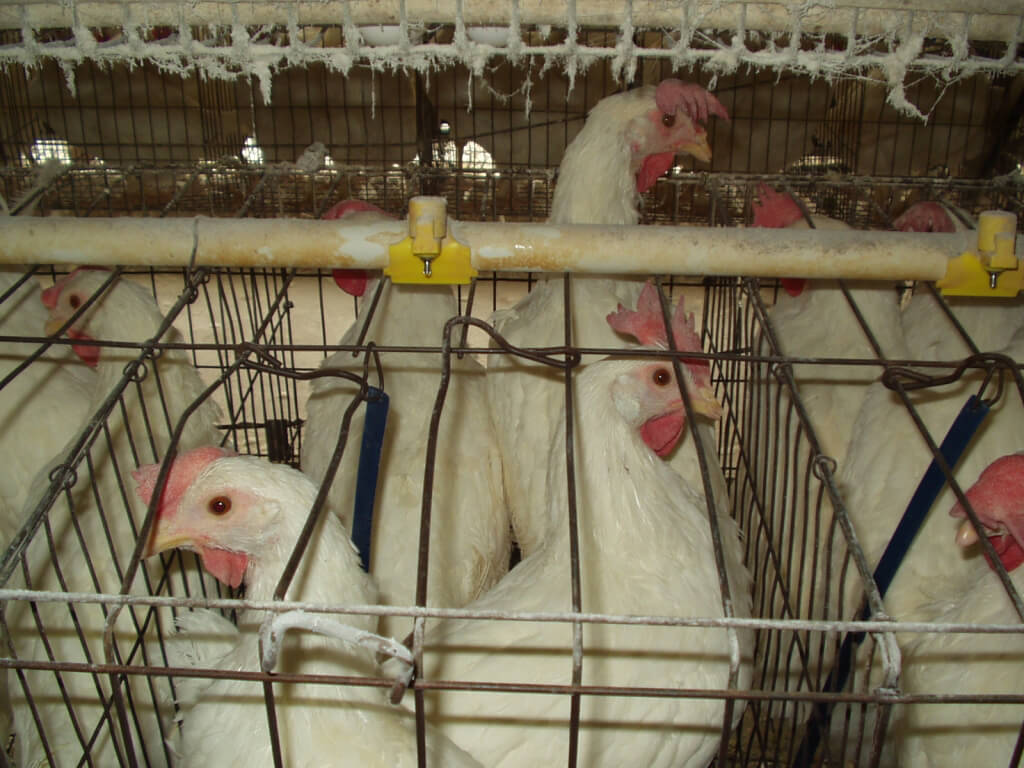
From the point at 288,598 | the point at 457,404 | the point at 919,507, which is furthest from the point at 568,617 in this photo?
the point at 457,404

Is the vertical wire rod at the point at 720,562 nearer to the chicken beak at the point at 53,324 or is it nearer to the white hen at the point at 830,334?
the white hen at the point at 830,334

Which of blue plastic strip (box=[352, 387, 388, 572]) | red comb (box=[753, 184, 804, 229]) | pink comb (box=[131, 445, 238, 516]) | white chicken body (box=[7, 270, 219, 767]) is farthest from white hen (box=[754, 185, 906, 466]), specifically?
white chicken body (box=[7, 270, 219, 767])

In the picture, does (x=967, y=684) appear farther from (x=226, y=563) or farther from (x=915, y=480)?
Result: (x=226, y=563)

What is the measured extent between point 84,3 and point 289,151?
13.8 ft

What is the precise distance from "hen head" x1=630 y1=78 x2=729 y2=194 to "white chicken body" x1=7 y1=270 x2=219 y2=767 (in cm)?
101

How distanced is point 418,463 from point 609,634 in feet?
1.73

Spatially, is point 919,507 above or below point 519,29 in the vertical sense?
below

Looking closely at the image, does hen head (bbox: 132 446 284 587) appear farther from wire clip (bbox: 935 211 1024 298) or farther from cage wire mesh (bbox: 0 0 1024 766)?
wire clip (bbox: 935 211 1024 298)

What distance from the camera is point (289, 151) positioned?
4.81 metres

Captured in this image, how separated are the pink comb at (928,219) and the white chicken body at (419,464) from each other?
947mm

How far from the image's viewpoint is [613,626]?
97 centimetres

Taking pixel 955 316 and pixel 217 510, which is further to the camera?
pixel 955 316

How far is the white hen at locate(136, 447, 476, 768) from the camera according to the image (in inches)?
33.1

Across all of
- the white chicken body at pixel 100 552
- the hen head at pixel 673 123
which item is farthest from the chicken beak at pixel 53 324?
the hen head at pixel 673 123
